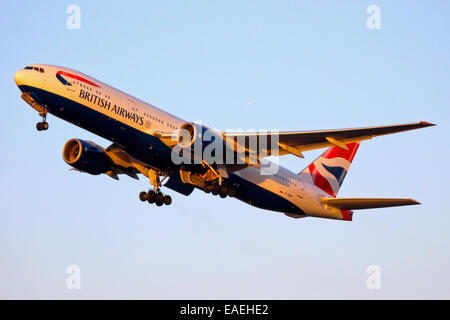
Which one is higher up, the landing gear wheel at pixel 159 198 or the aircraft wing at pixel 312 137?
the aircraft wing at pixel 312 137

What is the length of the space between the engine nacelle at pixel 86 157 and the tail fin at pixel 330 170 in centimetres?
1280

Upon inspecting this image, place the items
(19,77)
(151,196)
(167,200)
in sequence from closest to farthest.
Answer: (19,77), (151,196), (167,200)

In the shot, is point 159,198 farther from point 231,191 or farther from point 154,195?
point 231,191

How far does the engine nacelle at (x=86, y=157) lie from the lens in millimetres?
40906

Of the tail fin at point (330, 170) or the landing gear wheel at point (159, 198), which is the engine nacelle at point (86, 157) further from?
the tail fin at point (330, 170)

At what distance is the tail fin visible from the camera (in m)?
46.3

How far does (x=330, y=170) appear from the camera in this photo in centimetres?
4734

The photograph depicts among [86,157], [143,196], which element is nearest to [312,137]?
[143,196]

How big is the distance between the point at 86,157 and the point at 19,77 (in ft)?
24.0

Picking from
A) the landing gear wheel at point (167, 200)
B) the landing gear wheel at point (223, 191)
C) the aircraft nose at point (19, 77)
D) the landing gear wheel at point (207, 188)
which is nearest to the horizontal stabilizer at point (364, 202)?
the landing gear wheel at point (223, 191)

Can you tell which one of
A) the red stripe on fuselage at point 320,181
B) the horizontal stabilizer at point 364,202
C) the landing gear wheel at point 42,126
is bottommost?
the horizontal stabilizer at point 364,202

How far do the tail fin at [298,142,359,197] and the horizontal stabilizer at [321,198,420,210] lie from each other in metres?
2.51
